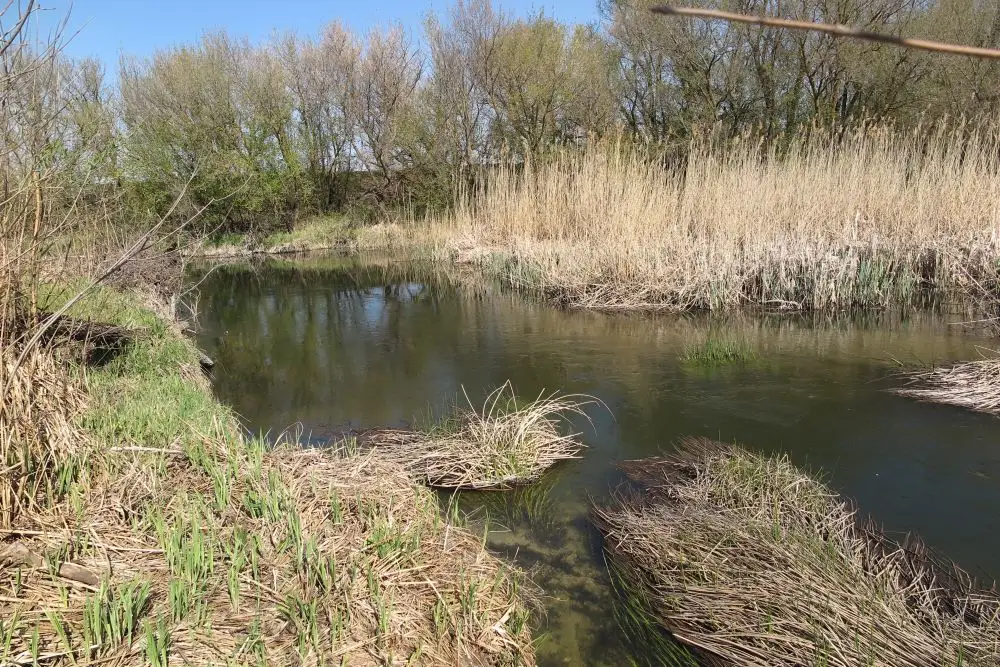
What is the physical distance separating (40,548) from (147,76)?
21.4 m

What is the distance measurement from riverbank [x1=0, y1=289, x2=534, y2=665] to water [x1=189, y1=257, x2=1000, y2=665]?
1.50 ft

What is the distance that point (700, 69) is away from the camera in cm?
1567

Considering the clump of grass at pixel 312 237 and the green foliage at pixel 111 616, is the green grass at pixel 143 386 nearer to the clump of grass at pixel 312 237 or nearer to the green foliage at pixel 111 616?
the green foliage at pixel 111 616

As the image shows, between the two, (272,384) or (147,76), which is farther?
(147,76)

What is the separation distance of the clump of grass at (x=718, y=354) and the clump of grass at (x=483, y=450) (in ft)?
6.78

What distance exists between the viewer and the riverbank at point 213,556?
1.88m

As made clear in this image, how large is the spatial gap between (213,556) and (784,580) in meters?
2.01

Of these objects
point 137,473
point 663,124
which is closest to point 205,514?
point 137,473

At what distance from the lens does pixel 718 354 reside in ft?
18.9

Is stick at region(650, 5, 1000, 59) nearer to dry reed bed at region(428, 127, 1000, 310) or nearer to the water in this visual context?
the water

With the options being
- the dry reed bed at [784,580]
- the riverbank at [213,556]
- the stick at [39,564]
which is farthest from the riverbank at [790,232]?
the stick at [39,564]

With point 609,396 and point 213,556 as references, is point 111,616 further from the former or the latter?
point 609,396

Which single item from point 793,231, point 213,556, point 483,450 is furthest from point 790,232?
point 213,556

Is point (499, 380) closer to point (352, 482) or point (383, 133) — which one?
point (352, 482)
